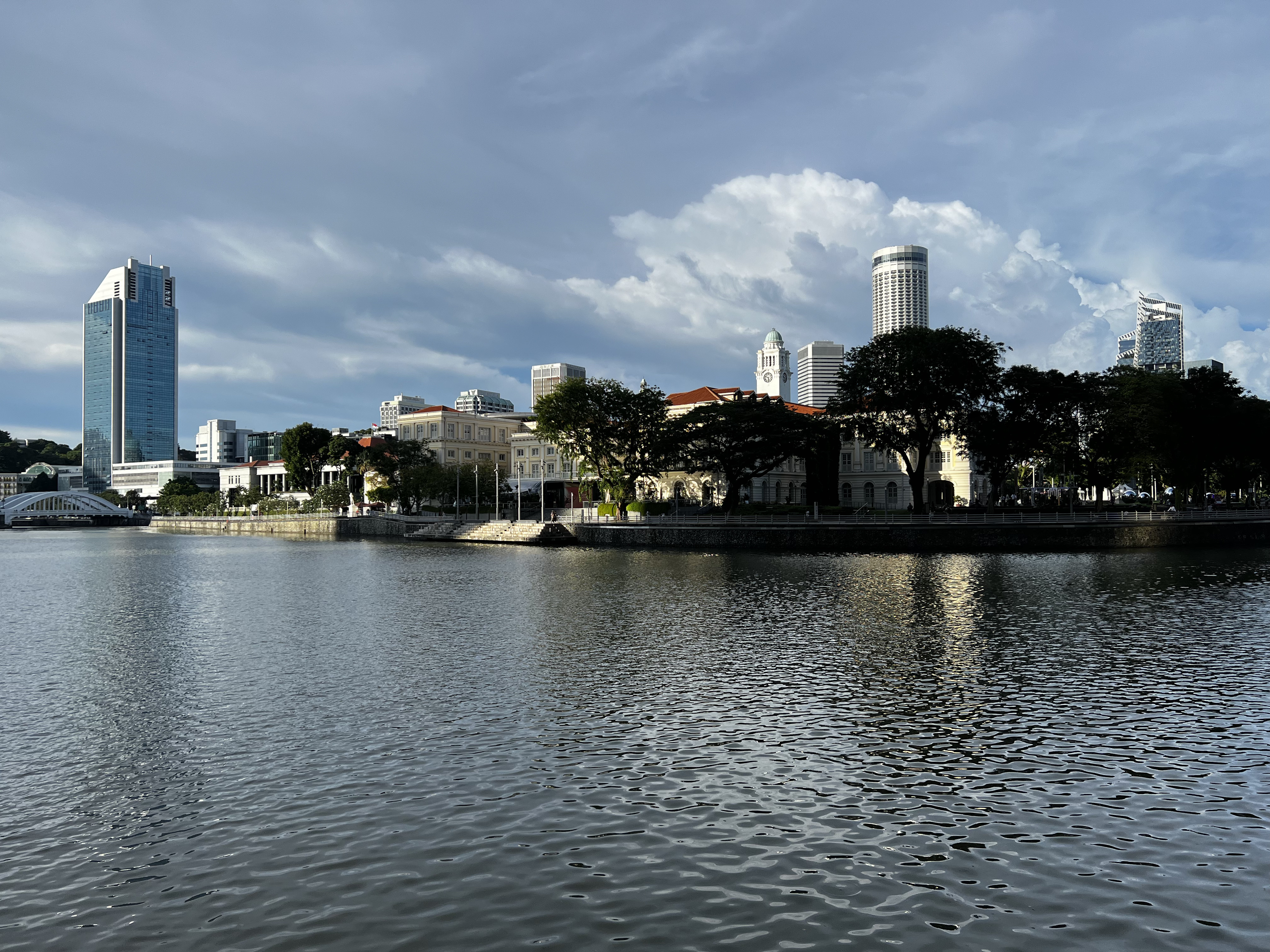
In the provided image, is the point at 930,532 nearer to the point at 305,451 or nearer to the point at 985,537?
the point at 985,537

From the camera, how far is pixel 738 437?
92062 mm

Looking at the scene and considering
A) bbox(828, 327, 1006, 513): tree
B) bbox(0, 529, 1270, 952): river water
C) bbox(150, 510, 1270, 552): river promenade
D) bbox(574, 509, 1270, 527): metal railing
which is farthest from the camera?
bbox(828, 327, 1006, 513): tree

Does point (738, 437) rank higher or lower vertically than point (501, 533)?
higher

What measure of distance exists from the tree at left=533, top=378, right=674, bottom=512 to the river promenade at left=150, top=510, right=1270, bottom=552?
8.96m

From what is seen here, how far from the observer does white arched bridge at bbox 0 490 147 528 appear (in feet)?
621

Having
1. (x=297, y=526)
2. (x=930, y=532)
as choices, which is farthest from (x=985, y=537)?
(x=297, y=526)

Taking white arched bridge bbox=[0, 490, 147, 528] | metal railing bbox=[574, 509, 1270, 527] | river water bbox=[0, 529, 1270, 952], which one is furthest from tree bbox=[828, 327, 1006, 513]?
white arched bridge bbox=[0, 490, 147, 528]

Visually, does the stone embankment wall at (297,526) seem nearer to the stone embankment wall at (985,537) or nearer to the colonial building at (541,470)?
the colonial building at (541,470)

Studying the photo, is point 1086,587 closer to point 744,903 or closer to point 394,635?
point 394,635

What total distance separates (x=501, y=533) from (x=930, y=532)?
4443cm

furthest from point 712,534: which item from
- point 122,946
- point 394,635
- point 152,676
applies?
point 122,946

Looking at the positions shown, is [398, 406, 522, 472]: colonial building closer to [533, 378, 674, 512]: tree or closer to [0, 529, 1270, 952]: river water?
[533, 378, 674, 512]: tree

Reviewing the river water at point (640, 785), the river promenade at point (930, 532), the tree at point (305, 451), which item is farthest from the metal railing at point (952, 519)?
the tree at point (305, 451)

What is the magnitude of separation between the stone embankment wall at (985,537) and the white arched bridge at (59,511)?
173405 millimetres
